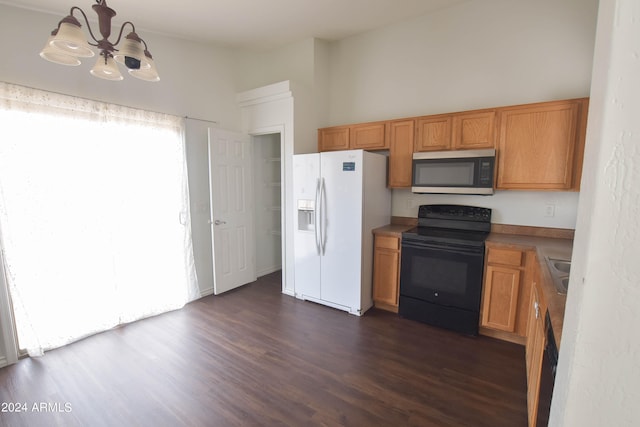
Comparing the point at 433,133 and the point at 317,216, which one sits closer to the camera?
the point at 433,133

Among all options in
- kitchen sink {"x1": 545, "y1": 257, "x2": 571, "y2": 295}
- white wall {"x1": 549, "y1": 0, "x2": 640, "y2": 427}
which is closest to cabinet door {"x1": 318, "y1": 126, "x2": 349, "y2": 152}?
kitchen sink {"x1": 545, "y1": 257, "x2": 571, "y2": 295}

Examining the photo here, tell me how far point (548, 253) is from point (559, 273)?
1.80ft

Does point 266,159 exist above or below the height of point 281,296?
above

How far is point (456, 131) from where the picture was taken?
2.82 m

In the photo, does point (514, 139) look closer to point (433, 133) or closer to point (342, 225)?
point (433, 133)

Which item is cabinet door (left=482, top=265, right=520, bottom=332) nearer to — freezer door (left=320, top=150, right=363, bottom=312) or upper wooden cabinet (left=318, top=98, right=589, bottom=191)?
upper wooden cabinet (left=318, top=98, right=589, bottom=191)

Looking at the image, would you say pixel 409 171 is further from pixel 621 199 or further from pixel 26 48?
pixel 26 48

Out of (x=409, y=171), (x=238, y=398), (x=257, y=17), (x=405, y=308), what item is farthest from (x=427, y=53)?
(x=238, y=398)

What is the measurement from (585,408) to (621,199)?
1.24ft

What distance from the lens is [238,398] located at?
1.93 m

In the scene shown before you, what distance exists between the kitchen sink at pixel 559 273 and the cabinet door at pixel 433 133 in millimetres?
1400

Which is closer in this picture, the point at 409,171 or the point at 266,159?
the point at 409,171

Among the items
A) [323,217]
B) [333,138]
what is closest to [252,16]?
[333,138]

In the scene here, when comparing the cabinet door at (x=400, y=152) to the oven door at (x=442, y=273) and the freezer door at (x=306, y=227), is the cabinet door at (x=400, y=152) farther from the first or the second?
the freezer door at (x=306, y=227)
